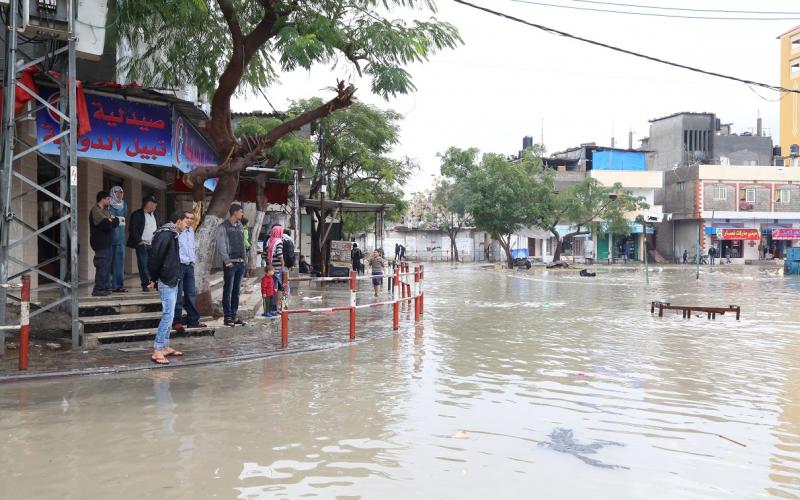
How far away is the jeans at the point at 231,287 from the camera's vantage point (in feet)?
36.2

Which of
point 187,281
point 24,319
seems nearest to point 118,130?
point 187,281

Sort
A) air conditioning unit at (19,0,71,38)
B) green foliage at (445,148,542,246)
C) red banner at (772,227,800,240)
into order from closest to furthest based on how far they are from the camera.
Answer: air conditioning unit at (19,0,71,38) → green foliage at (445,148,542,246) → red banner at (772,227,800,240)

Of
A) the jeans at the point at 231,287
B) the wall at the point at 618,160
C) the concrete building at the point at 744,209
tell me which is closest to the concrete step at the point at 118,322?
the jeans at the point at 231,287

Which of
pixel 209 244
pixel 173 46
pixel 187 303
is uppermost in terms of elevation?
pixel 173 46

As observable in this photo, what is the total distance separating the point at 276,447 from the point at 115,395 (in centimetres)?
256

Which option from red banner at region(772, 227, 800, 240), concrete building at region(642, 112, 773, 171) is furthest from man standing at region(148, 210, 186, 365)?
concrete building at region(642, 112, 773, 171)

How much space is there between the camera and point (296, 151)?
907 inches

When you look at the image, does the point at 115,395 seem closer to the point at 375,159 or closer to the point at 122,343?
the point at 122,343

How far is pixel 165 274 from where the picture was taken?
8.52 m

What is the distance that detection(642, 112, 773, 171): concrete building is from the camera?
2559 inches

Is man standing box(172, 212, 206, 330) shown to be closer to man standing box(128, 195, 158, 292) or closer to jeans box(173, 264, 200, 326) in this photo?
jeans box(173, 264, 200, 326)

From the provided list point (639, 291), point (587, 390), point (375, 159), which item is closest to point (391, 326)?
point (587, 390)

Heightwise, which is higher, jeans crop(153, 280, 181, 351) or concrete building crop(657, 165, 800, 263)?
concrete building crop(657, 165, 800, 263)

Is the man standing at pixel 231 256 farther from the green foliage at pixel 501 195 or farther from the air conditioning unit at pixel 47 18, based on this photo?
the green foliage at pixel 501 195
